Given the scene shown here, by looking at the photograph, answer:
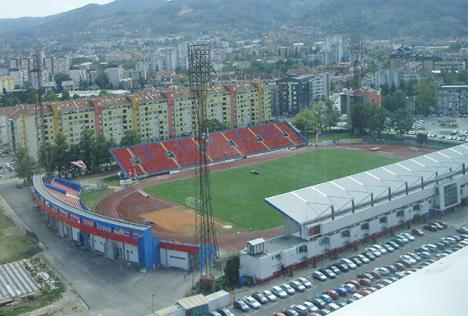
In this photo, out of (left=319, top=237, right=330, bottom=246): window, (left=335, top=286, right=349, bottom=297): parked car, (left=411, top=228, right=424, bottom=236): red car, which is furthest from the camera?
(left=411, top=228, right=424, bottom=236): red car

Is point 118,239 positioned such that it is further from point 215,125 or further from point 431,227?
point 215,125

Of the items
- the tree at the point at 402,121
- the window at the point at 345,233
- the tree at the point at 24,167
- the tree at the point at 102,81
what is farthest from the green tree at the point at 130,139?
the tree at the point at 102,81

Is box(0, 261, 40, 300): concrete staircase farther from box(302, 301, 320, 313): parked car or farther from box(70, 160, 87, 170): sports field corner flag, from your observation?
box(70, 160, 87, 170): sports field corner flag

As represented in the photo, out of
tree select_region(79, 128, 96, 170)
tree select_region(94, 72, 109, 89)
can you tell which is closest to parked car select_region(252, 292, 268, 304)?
tree select_region(79, 128, 96, 170)

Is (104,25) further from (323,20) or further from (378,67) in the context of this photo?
(378,67)

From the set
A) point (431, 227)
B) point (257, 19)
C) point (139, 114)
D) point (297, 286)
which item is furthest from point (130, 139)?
point (257, 19)

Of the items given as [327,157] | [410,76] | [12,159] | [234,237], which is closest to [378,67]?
[410,76]
